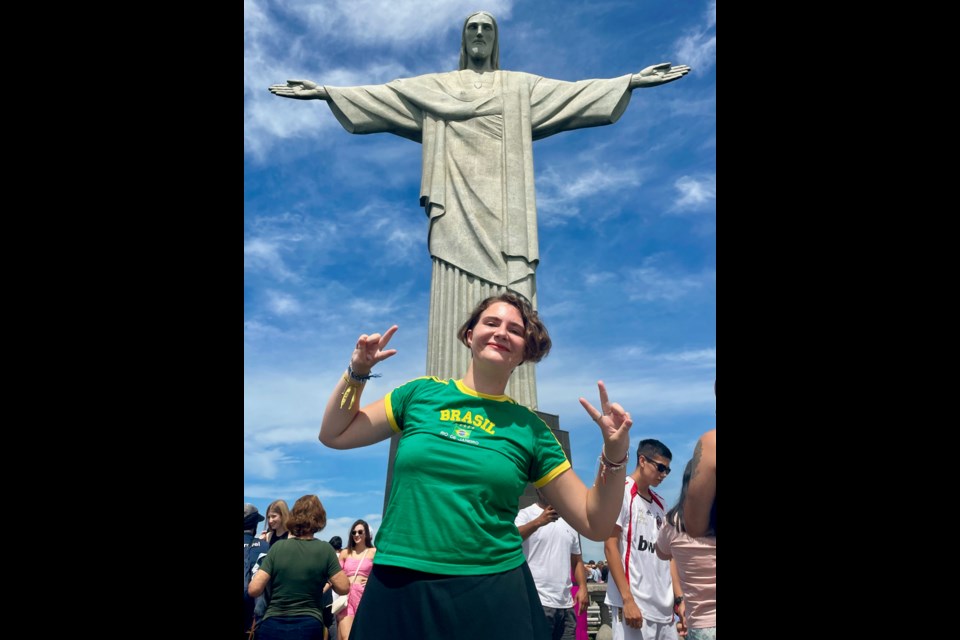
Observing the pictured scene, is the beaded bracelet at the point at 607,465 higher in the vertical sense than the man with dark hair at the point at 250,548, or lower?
higher

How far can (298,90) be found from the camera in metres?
8.47

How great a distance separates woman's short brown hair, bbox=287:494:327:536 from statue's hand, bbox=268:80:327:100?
15.5 feet

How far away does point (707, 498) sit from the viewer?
2750 mm

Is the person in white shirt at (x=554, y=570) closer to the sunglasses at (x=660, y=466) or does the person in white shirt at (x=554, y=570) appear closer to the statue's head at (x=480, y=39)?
the sunglasses at (x=660, y=466)

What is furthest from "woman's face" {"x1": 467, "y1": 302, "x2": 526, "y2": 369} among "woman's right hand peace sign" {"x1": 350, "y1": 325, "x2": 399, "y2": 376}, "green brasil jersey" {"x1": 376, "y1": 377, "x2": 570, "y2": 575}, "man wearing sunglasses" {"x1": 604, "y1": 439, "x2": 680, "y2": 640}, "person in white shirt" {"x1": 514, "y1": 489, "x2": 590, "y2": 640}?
"person in white shirt" {"x1": 514, "y1": 489, "x2": 590, "y2": 640}

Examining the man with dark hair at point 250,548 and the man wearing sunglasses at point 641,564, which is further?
the man with dark hair at point 250,548

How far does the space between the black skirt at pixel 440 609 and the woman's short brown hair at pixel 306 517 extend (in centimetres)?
292

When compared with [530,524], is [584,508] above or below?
above

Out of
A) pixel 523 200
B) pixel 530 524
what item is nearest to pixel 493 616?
pixel 530 524

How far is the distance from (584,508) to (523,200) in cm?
605

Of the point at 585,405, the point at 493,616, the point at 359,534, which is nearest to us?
the point at 493,616

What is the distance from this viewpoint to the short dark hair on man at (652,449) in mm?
4984

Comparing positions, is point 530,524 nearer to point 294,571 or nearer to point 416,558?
point 294,571

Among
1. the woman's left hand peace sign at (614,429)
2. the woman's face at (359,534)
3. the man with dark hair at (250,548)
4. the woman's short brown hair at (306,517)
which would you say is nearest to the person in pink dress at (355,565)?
the woman's face at (359,534)
